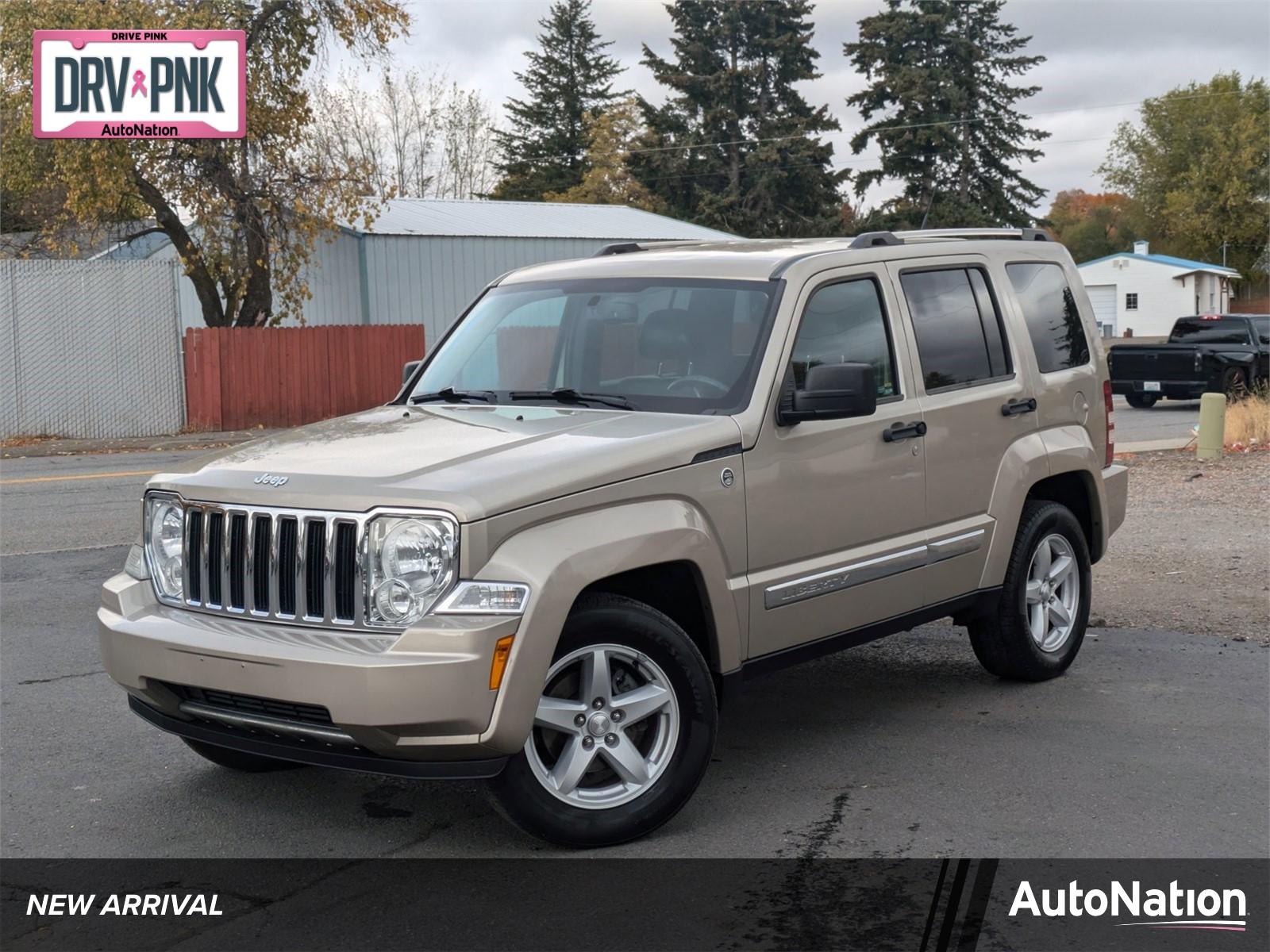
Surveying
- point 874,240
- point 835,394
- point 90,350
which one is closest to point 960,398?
point 874,240

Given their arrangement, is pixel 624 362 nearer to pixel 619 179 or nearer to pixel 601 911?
pixel 601 911

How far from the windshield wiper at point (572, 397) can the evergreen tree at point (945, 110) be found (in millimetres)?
54232

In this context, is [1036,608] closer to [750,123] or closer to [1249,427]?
[1249,427]

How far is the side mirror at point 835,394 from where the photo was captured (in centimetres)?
523

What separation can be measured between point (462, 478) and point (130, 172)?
865 inches

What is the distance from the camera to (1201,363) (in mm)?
25391

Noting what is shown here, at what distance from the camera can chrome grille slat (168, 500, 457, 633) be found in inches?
176

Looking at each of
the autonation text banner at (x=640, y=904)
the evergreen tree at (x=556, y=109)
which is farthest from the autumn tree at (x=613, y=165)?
the autonation text banner at (x=640, y=904)

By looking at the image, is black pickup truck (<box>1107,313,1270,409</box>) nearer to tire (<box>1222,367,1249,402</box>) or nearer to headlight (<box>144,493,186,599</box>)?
tire (<box>1222,367,1249,402</box>)

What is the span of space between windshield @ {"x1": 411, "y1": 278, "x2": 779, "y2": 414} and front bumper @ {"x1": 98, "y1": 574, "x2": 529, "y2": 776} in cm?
152

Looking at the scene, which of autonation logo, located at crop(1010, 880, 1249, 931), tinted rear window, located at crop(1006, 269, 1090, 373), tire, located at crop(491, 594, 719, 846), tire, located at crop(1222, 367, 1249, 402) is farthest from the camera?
tire, located at crop(1222, 367, 1249, 402)

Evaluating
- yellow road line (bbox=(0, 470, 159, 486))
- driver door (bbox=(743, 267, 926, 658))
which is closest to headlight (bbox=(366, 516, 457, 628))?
driver door (bbox=(743, 267, 926, 658))

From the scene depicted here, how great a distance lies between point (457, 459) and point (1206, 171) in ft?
290

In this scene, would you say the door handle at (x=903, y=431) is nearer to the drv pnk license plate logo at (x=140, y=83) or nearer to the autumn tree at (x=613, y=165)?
the drv pnk license plate logo at (x=140, y=83)
